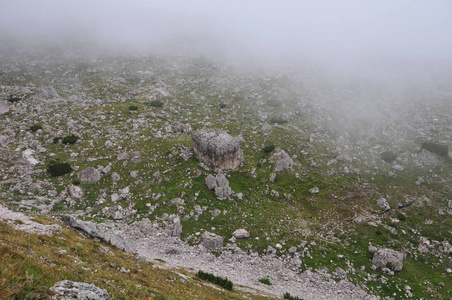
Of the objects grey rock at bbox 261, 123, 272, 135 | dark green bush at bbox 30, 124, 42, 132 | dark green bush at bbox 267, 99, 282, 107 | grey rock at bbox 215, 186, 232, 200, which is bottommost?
grey rock at bbox 215, 186, 232, 200

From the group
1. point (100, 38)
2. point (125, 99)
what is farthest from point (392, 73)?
point (100, 38)

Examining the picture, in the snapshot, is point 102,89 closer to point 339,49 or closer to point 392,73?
point 392,73

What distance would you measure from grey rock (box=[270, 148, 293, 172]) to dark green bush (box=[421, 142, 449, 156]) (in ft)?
96.6

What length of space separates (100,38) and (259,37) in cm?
8651

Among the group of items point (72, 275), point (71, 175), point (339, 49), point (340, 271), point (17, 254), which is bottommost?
point (340, 271)

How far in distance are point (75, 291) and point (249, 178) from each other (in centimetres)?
3288

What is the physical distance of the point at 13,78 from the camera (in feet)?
202

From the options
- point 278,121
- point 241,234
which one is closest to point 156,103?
point 278,121

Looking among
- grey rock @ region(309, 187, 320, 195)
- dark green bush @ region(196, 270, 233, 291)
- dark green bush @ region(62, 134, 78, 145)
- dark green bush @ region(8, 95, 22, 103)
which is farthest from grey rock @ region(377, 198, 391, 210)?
dark green bush @ region(8, 95, 22, 103)

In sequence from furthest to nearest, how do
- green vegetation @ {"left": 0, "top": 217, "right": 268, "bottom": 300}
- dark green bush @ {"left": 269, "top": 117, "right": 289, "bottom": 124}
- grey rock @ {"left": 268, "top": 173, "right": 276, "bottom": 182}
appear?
dark green bush @ {"left": 269, "top": 117, "right": 289, "bottom": 124}
grey rock @ {"left": 268, "top": 173, "right": 276, "bottom": 182}
green vegetation @ {"left": 0, "top": 217, "right": 268, "bottom": 300}

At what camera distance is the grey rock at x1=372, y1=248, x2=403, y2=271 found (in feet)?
84.8

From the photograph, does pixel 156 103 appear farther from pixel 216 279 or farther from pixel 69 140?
pixel 216 279

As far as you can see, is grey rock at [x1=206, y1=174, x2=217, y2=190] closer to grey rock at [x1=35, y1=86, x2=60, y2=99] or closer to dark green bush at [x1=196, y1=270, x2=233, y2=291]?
dark green bush at [x1=196, y1=270, x2=233, y2=291]

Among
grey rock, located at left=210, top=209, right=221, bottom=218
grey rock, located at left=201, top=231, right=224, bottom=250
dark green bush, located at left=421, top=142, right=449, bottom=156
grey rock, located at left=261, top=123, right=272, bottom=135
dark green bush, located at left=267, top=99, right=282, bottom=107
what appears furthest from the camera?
dark green bush, located at left=267, top=99, right=282, bottom=107
